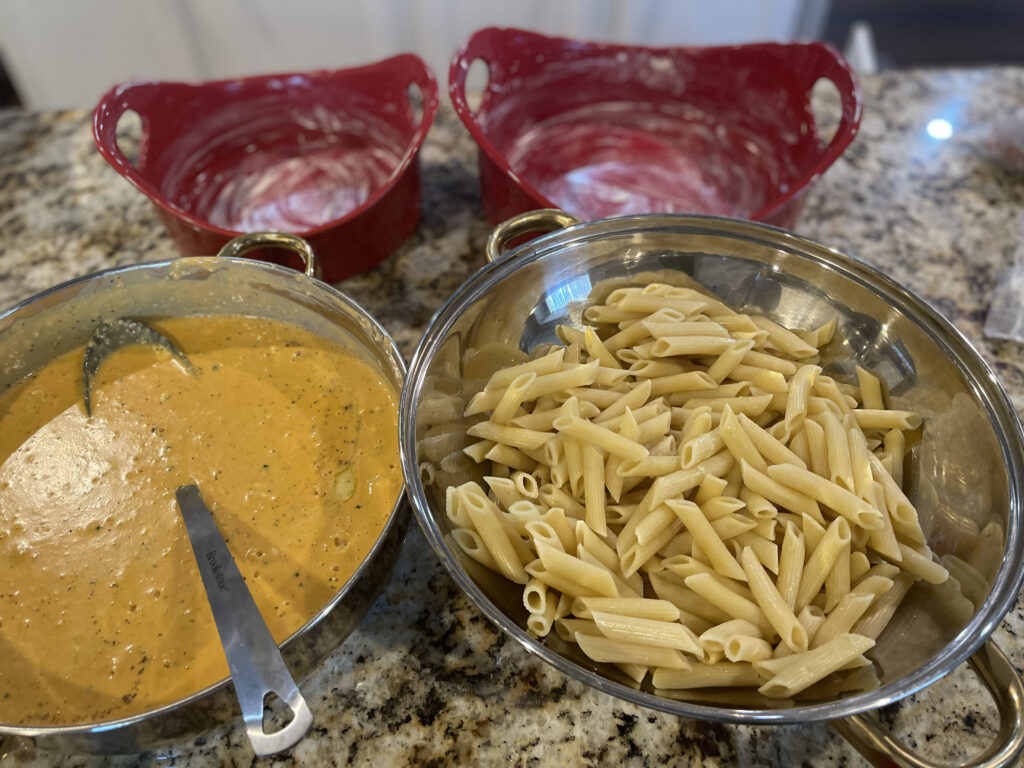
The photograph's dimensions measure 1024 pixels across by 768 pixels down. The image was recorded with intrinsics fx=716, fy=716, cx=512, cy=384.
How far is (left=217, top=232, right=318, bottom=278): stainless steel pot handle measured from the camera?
49.8 inches

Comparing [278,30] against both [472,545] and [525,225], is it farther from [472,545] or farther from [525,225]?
[472,545]

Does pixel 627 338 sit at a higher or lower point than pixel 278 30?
lower

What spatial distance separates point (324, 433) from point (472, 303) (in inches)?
13.5

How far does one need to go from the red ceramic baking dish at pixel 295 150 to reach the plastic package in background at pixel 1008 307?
4.08 ft

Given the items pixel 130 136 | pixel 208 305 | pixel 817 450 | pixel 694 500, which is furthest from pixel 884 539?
pixel 130 136

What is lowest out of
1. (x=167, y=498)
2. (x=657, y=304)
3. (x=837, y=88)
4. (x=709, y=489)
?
(x=167, y=498)

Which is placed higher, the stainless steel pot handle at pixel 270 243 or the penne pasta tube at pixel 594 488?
the stainless steel pot handle at pixel 270 243

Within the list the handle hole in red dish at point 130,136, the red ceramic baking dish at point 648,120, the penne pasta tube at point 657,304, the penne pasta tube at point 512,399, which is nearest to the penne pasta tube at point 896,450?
the penne pasta tube at point 657,304

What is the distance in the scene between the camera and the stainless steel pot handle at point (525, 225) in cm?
122

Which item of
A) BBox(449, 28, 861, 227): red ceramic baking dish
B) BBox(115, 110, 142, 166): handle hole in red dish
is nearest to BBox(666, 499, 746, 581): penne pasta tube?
BBox(449, 28, 861, 227): red ceramic baking dish

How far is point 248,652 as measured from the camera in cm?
85

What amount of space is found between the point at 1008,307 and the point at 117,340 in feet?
5.88

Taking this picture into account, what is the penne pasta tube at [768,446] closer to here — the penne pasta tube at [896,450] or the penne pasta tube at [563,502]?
the penne pasta tube at [896,450]

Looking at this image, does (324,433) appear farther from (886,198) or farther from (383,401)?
(886,198)
